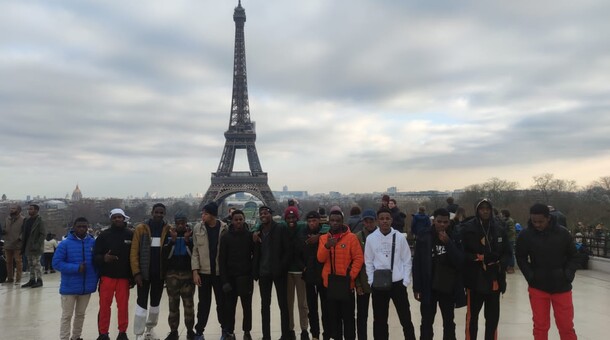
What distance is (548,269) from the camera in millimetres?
4453

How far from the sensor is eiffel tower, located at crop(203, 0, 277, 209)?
53375 millimetres

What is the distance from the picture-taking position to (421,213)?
Result: 8.55m

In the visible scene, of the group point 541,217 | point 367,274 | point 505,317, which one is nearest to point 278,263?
point 367,274

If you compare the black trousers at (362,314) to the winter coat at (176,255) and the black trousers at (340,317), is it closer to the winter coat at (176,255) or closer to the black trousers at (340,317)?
the black trousers at (340,317)

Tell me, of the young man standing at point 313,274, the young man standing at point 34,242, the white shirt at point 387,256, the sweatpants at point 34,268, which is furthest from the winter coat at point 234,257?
the sweatpants at point 34,268

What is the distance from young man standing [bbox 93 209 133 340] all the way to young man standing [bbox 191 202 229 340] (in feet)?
2.89

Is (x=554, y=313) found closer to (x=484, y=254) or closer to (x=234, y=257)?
A: (x=484, y=254)

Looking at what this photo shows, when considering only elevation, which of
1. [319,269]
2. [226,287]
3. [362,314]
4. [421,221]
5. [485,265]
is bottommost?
[362,314]

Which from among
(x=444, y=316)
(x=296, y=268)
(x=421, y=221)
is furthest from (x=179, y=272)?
(x=421, y=221)

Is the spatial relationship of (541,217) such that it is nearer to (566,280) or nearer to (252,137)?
(566,280)

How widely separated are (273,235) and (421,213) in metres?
4.01

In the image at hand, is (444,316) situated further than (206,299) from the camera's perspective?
No

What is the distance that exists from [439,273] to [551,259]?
114cm

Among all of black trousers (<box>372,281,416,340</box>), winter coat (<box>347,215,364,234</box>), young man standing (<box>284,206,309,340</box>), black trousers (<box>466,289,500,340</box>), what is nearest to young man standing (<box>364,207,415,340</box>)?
black trousers (<box>372,281,416,340</box>)
